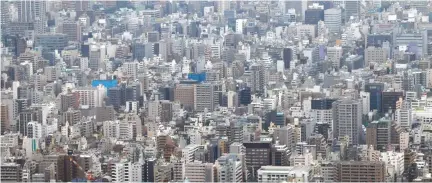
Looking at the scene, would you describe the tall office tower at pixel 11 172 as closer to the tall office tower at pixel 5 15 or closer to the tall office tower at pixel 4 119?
the tall office tower at pixel 4 119

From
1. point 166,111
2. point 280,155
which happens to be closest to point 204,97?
point 166,111

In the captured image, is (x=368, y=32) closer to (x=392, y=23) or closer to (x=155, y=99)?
(x=392, y=23)

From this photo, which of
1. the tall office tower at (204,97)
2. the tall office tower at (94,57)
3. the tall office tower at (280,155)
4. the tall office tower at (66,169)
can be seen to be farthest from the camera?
the tall office tower at (94,57)

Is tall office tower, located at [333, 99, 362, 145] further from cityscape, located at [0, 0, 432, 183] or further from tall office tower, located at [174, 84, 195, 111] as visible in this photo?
tall office tower, located at [174, 84, 195, 111]

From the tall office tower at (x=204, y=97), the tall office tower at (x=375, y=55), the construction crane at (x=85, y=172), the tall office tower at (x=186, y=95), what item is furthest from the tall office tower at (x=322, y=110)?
the construction crane at (x=85, y=172)

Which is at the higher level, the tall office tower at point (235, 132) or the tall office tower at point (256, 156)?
the tall office tower at point (235, 132)
